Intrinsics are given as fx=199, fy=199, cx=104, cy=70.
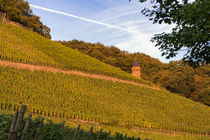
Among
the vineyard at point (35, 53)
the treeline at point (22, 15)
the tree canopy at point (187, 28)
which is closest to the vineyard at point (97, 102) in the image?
the vineyard at point (35, 53)

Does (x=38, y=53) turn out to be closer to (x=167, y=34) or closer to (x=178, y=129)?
(x=178, y=129)

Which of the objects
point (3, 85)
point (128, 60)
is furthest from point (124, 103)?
point (128, 60)

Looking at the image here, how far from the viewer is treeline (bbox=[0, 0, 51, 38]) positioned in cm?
5314

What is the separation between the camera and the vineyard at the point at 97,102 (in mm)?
21250

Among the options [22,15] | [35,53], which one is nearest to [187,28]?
[35,53]

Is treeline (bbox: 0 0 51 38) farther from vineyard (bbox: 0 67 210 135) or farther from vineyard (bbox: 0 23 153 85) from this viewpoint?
vineyard (bbox: 0 67 210 135)

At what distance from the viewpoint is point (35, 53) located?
35.4 meters

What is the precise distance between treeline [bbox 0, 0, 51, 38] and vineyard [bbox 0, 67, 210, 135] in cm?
3311

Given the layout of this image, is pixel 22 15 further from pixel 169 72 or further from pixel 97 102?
pixel 169 72

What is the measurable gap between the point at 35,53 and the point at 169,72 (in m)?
45.8

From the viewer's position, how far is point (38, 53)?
36000mm

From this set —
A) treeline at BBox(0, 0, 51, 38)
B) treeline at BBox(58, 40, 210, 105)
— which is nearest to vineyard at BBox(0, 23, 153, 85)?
treeline at BBox(0, 0, 51, 38)

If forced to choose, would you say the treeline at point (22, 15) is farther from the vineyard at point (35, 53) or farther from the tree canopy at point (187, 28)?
the tree canopy at point (187, 28)

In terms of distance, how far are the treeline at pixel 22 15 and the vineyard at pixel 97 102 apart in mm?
33112
